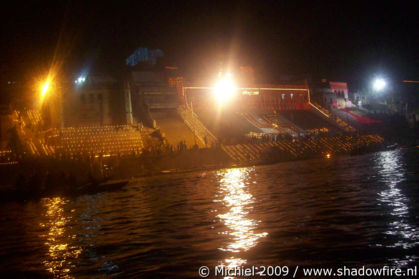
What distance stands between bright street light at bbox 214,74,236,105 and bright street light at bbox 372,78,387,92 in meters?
31.6

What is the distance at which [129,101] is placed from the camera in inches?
1694

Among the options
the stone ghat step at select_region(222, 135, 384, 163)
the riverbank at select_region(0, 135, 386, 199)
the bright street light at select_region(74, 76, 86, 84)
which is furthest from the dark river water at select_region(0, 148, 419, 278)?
the bright street light at select_region(74, 76, 86, 84)

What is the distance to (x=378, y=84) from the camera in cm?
7356

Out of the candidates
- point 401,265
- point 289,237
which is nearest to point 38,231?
point 289,237

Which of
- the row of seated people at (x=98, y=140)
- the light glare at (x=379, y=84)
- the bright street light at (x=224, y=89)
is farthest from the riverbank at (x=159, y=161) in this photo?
the light glare at (x=379, y=84)

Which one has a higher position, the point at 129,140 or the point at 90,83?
the point at 90,83

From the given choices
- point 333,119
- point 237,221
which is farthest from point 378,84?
point 237,221

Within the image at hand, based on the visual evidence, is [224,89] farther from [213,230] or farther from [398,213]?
[213,230]

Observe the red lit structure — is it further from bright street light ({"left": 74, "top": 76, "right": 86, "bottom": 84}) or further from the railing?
bright street light ({"left": 74, "top": 76, "right": 86, "bottom": 84})

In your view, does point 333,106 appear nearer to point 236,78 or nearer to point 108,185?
point 236,78

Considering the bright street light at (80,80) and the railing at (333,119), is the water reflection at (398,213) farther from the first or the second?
the railing at (333,119)

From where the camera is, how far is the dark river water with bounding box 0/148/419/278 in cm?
825

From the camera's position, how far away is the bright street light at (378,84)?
2888 inches

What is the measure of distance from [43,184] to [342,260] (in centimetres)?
1931
